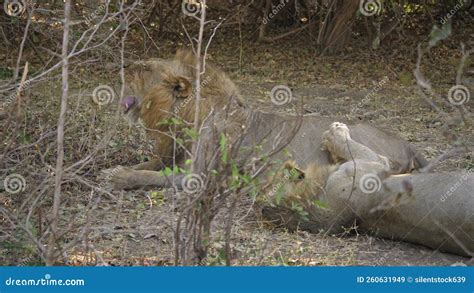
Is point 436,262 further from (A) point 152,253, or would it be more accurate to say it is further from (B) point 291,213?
(A) point 152,253

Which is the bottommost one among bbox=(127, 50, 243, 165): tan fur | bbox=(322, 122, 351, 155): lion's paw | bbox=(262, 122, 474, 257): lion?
bbox=(262, 122, 474, 257): lion

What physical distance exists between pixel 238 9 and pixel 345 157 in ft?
20.4

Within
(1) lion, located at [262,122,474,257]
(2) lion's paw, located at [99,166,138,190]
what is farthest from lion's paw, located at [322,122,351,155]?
(2) lion's paw, located at [99,166,138,190]

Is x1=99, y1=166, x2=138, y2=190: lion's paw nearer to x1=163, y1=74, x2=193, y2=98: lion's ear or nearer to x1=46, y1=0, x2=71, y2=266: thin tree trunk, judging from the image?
x1=163, y1=74, x2=193, y2=98: lion's ear

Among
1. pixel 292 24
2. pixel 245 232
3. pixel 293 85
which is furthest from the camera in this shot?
pixel 292 24

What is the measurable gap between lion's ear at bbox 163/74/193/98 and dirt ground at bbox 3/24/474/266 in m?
0.54

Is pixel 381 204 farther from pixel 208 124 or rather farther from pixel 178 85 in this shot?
pixel 178 85

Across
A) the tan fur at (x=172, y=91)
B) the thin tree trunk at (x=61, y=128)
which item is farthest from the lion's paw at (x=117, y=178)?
the thin tree trunk at (x=61, y=128)

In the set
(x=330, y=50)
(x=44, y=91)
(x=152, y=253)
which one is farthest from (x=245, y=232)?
(x=330, y=50)

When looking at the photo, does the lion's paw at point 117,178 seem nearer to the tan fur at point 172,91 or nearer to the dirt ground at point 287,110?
the dirt ground at point 287,110

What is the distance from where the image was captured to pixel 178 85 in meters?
5.73

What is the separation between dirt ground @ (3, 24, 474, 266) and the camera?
14.5 ft

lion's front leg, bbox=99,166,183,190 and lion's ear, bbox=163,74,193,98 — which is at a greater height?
lion's ear, bbox=163,74,193,98

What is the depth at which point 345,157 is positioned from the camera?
18.1 ft
